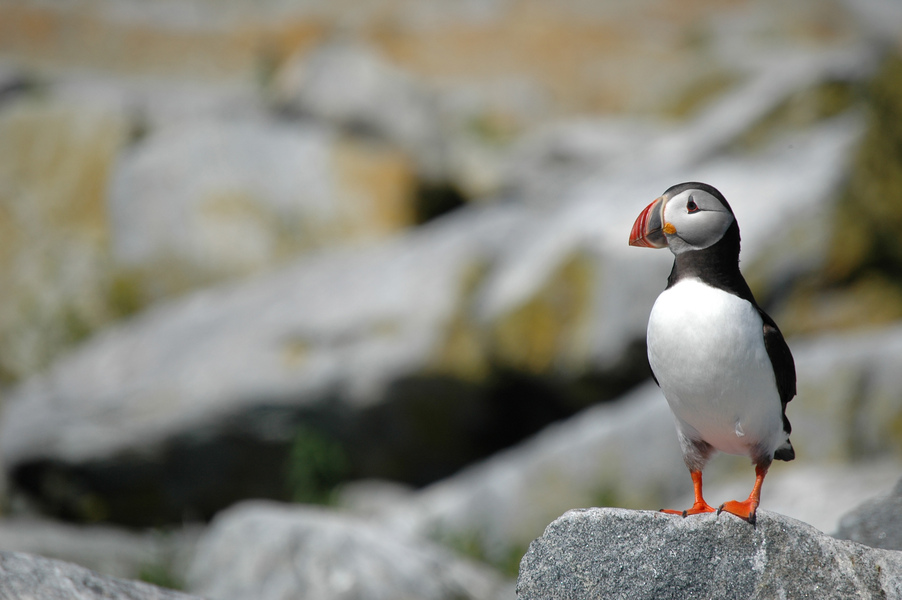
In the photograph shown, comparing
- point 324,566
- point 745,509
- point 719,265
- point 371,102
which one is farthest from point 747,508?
point 371,102

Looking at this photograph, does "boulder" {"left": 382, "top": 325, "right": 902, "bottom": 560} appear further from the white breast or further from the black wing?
the white breast

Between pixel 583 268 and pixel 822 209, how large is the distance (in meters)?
2.27

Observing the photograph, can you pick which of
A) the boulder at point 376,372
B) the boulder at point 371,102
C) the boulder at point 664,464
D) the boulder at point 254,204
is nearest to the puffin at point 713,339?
the boulder at point 664,464

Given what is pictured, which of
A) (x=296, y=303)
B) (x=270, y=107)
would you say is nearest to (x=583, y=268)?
(x=296, y=303)

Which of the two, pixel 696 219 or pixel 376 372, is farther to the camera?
pixel 376 372

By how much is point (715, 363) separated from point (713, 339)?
0.26 ft

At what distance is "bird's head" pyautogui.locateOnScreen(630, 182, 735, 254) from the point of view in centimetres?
274

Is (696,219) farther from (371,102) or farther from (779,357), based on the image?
(371,102)

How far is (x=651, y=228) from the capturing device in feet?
9.13

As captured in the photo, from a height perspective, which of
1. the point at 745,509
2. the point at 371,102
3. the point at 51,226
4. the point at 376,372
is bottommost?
the point at 745,509

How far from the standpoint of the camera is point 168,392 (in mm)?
9727

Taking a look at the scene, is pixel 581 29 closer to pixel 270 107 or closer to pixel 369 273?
pixel 270 107

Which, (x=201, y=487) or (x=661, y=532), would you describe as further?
(x=201, y=487)

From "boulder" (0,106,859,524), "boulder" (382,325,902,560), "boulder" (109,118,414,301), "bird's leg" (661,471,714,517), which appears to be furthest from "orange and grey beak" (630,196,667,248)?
"boulder" (109,118,414,301)
